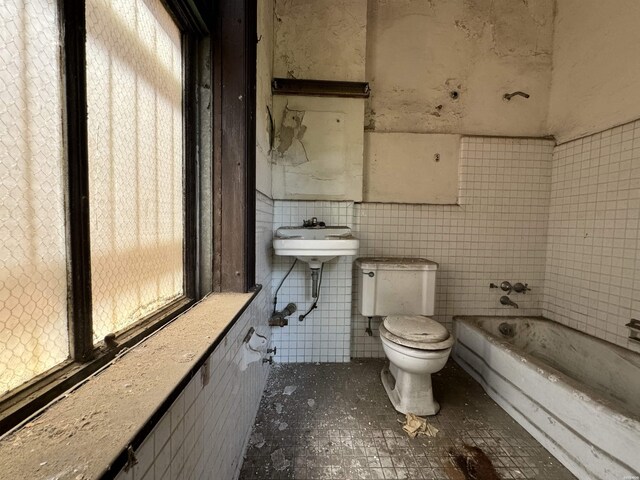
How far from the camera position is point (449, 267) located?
198cm

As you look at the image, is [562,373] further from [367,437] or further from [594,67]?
[594,67]

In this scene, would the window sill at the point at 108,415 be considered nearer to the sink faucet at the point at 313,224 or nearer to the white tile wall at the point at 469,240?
the sink faucet at the point at 313,224

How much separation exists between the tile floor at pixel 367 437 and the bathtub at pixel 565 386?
0.30 ft

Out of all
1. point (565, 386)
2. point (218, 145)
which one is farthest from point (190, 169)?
point (565, 386)

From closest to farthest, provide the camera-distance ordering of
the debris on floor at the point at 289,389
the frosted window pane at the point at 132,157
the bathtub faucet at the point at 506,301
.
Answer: the frosted window pane at the point at 132,157 < the debris on floor at the point at 289,389 < the bathtub faucet at the point at 506,301

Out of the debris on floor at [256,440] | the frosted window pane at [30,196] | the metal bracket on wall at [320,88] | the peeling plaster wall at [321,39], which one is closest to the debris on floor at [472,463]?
the debris on floor at [256,440]

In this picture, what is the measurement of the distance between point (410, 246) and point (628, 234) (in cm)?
116

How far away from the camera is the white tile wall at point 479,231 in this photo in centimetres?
194

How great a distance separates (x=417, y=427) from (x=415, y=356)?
33 centimetres

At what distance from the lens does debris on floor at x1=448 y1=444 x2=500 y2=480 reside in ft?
3.45

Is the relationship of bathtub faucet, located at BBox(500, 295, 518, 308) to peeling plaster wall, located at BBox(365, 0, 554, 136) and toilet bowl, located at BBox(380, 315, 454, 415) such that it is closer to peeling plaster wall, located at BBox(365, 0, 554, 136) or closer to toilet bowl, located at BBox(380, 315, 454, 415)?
toilet bowl, located at BBox(380, 315, 454, 415)

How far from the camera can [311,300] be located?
188 centimetres

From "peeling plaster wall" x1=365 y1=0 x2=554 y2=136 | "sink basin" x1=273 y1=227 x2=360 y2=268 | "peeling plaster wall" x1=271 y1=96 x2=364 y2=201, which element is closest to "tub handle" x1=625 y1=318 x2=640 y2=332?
"peeling plaster wall" x1=365 y1=0 x2=554 y2=136

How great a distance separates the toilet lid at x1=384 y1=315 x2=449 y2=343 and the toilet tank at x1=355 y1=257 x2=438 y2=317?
21cm
